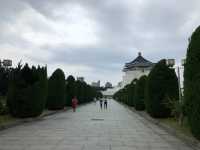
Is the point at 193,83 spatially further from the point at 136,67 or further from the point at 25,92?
the point at 136,67

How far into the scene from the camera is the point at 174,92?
61.5 feet

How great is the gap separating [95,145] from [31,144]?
78.3 inches

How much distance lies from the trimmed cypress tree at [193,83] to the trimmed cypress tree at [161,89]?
7.46 metres

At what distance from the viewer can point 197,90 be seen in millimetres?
9586

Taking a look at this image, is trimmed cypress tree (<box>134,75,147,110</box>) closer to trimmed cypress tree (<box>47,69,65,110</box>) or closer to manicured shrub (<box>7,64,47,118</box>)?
trimmed cypress tree (<box>47,69,65,110</box>)

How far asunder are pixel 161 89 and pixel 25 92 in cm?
825

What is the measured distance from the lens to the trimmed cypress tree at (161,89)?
1870cm

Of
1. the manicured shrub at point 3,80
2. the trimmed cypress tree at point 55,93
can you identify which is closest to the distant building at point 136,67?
the manicured shrub at point 3,80

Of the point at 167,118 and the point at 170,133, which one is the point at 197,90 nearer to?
the point at 170,133

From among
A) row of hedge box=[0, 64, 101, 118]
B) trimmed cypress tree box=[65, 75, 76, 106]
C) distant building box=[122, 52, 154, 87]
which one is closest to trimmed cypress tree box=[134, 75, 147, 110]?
row of hedge box=[0, 64, 101, 118]

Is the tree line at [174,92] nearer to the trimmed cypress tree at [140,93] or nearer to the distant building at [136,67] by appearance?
the trimmed cypress tree at [140,93]

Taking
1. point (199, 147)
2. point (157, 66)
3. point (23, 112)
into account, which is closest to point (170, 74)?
point (157, 66)

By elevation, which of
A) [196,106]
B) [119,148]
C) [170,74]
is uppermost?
[170,74]

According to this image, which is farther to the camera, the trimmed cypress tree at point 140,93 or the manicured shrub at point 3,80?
the manicured shrub at point 3,80
